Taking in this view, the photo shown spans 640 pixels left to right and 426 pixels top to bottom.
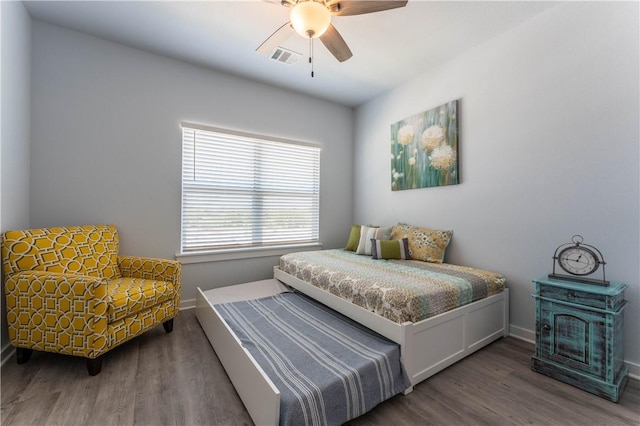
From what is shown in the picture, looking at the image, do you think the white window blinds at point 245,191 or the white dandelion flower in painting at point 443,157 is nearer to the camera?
the white dandelion flower in painting at point 443,157

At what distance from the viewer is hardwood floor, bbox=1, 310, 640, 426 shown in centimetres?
146

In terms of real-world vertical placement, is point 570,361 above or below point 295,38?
below

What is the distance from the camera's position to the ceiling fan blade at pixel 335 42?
1.90 meters

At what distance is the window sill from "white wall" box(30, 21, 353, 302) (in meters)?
0.08

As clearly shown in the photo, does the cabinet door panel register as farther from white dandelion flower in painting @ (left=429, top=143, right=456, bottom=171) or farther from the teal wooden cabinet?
white dandelion flower in painting @ (left=429, top=143, right=456, bottom=171)

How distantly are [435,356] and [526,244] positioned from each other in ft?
4.48

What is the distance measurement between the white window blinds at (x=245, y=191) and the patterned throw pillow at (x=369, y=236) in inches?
34.9

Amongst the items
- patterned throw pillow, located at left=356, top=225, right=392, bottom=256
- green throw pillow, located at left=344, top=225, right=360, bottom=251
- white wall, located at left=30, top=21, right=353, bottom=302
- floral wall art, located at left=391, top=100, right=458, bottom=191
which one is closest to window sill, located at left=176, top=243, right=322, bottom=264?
white wall, located at left=30, top=21, right=353, bottom=302

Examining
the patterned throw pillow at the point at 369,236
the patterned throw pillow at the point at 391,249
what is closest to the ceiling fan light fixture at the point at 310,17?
the patterned throw pillow at the point at 391,249

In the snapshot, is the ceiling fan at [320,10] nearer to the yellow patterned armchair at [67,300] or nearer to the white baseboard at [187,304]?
A: the yellow patterned armchair at [67,300]

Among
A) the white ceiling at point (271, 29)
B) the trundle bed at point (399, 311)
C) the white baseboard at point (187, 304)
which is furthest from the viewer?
the white baseboard at point (187, 304)

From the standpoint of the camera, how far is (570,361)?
5.83 ft

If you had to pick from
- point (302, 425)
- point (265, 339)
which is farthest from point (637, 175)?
point (265, 339)

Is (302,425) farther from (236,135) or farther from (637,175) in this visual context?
(236,135)
